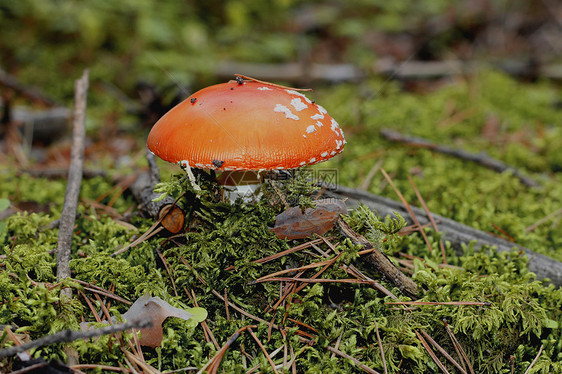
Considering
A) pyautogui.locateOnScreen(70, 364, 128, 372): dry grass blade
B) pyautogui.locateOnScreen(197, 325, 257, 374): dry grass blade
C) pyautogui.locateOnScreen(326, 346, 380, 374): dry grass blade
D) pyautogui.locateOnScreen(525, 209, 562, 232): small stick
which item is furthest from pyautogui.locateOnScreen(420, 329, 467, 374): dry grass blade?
pyautogui.locateOnScreen(525, 209, 562, 232): small stick

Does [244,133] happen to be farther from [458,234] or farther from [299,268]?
[458,234]

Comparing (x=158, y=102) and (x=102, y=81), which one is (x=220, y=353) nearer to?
(x=158, y=102)

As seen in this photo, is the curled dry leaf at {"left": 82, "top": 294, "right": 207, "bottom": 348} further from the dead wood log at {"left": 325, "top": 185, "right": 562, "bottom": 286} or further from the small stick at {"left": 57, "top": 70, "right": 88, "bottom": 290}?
the dead wood log at {"left": 325, "top": 185, "right": 562, "bottom": 286}

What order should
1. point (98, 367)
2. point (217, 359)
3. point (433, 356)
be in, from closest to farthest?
1. point (98, 367)
2. point (217, 359)
3. point (433, 356)

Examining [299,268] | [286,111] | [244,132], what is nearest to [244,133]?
[244,132]

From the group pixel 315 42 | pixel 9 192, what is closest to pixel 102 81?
pixel 9 192
